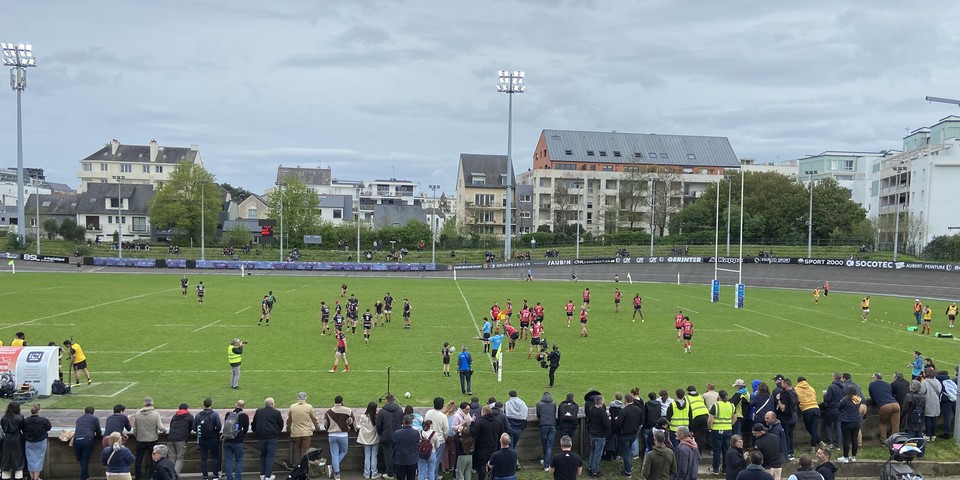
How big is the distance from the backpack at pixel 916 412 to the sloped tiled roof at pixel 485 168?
96.7 meters

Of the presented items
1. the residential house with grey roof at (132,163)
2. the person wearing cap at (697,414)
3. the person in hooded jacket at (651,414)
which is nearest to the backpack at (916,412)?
the person wearing cap at (697,414)

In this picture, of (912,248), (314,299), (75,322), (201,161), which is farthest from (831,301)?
(201,161)

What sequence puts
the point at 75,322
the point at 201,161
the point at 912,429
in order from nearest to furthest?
1. the point at 912,429
2. the point at 75,322
3. the point at 201,161

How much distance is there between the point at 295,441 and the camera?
39.4 feet

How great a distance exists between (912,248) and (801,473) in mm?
73946

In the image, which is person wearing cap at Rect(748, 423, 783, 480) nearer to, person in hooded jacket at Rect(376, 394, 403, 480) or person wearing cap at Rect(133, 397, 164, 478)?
person in hooded jacket at Rect(376, 394, 403, 480)

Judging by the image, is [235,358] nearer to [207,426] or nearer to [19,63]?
[207,426]

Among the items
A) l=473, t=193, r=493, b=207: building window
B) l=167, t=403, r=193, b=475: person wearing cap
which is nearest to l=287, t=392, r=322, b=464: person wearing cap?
l=167, t=403, r=193, b=475: person wearing cap

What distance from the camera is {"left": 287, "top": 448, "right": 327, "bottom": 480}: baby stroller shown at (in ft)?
34.5

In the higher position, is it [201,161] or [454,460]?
[201,161]

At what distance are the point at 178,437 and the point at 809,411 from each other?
40.9ft

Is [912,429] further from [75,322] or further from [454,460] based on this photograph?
[75,322]

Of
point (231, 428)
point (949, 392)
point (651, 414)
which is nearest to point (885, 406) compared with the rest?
point (949, 392)

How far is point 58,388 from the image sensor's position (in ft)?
59.0
